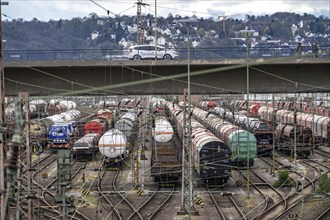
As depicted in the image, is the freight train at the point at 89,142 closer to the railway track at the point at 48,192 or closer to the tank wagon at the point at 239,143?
the railway track at the point at 48,192

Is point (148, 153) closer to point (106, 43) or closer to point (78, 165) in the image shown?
point (78, 165)

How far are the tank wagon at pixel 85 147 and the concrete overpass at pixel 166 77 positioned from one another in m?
13.1

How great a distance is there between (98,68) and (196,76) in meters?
4.19

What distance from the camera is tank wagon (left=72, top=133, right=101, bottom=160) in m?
39.8

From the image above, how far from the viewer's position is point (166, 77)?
2612cm

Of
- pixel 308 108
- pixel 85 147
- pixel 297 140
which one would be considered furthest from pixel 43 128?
pixel 308 108

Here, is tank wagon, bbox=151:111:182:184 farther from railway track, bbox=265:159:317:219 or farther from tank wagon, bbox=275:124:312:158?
tank wagon, bbox=275:124:312:158

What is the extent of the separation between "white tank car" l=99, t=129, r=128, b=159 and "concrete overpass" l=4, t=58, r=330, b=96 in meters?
9.68

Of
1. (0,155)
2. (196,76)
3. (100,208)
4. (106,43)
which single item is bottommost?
(100,208)

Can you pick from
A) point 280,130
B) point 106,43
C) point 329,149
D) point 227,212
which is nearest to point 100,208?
point 227,212

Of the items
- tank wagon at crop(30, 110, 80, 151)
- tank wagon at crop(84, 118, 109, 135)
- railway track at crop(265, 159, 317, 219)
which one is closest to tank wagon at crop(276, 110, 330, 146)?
railway track at crop(265, 159, 317, 219)

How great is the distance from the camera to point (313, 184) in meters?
31.8

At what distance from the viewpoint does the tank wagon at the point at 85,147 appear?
3984cm

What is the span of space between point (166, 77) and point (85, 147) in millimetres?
15082
